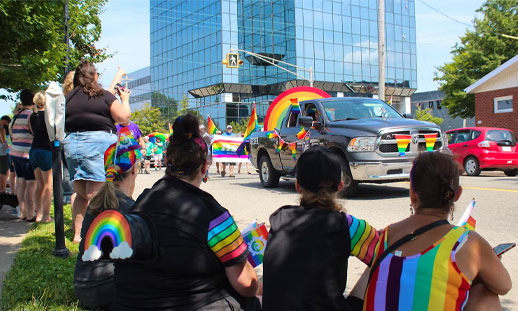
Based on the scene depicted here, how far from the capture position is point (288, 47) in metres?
55.8

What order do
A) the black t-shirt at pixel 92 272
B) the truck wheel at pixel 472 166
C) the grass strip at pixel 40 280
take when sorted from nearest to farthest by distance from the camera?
the black t-shirt at pixel 92 272 < the grass strip at pixel 40 280 < the truck wheel at pixel 472 166

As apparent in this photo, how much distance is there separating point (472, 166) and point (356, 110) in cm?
760

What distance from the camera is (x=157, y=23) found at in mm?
73438

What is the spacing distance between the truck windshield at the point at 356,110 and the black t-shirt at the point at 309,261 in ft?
26.1

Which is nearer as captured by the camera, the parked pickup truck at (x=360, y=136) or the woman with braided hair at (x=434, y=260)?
the woman with braided hair at (x=434, y=260)

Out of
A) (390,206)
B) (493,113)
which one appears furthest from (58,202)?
(493,113)

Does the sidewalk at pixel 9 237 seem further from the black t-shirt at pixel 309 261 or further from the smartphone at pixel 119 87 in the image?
the black t-shirt at pixel 309 261

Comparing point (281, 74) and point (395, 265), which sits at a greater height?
point (281, 74)

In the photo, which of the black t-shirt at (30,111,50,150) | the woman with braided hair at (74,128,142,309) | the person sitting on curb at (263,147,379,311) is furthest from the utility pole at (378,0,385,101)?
the person sitting on curb at (263,147,379,311)

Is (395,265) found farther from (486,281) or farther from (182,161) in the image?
(182,161)

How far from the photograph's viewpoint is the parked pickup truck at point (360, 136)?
9008mm

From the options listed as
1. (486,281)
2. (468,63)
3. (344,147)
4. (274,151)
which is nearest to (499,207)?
(344,147)

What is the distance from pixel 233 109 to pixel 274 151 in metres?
47.9

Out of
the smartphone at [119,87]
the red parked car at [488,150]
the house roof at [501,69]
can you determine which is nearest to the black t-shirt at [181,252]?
the smartphone at [119,87]
